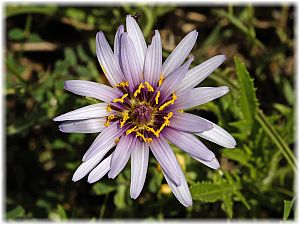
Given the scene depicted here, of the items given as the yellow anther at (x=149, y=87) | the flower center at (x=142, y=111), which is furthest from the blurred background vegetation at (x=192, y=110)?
the yellow anther at (x=149, y=87)

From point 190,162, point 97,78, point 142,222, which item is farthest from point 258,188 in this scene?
point 97,78

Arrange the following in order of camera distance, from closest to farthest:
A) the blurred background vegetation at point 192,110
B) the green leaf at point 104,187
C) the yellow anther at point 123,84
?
1. the yellow anther at point 123,84
2. the blurred background vegetation at point 192,110
3. the green leaf at point 104,187

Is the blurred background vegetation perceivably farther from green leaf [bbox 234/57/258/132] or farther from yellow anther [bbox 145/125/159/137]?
yellow anther [bbox 145/125/159/137]

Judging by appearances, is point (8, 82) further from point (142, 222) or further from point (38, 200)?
point (142, 222)

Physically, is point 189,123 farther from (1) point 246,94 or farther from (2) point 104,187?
(2) point 104,187

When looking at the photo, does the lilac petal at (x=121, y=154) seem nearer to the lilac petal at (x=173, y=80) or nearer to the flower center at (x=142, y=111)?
the flower center at (x=142, y=111)

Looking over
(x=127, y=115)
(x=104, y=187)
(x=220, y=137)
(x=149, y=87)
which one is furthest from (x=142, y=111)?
(x=104, y=187)
